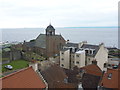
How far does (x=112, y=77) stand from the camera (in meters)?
12.0

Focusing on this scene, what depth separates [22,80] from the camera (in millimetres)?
9797

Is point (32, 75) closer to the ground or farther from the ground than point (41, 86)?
farther from the ground

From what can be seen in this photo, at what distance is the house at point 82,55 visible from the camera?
23.6 m

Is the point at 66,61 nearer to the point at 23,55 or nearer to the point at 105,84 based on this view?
the point at 23,55

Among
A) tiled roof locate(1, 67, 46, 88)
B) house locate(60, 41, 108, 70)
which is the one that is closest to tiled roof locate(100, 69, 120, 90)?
tiled roof locate(1, 67, 46, 88)

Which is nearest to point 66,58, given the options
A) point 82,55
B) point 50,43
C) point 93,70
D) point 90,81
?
point 82,55

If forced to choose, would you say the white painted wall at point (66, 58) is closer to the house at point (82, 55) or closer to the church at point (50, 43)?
the house at point (82, 55)

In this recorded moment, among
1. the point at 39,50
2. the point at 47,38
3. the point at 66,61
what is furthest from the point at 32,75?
the point at 39,50

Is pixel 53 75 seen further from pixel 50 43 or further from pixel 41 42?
pixel 41 42

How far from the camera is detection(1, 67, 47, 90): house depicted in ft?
30.4

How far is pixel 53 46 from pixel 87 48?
10644 mm

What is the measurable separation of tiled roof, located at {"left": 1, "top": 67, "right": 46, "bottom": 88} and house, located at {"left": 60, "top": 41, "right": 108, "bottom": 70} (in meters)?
13.4

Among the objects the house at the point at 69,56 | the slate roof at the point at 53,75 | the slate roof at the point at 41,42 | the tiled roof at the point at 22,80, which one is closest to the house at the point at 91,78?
the slate roof at the point at 53,75

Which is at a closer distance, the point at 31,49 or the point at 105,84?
the point at 105,84
